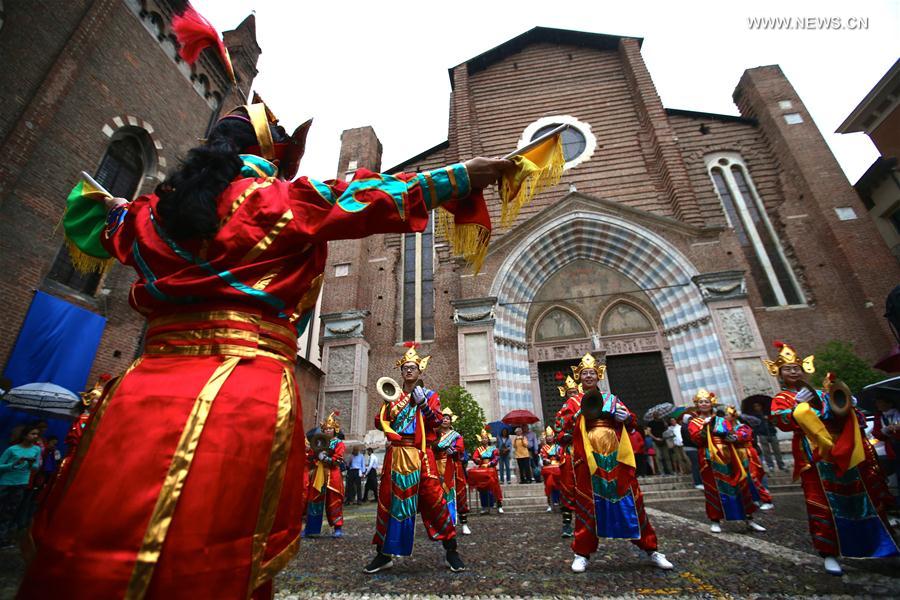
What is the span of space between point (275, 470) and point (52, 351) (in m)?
10.4

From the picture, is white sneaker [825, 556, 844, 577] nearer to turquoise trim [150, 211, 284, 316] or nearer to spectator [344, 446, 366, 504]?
turquoise trim [150, 211, 284, 316]

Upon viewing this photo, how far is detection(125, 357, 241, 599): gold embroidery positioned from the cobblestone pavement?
2.54 m

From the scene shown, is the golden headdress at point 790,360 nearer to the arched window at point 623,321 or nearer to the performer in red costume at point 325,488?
the performer in red costume at point 325,488

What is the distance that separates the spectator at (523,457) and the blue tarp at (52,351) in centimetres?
1000

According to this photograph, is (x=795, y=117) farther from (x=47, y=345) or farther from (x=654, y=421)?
(x=47, y=345)

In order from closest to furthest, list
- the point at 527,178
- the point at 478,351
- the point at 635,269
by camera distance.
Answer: the point at 527,178
the point at 478,351
the point at 635,269

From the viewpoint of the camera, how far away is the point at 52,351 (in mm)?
8398

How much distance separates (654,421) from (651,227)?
6841mm

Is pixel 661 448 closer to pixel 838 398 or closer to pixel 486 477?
pixel 486 477

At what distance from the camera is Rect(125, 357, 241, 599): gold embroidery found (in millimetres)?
963

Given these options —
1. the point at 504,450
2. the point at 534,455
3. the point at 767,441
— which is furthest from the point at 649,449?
the point at 504,450

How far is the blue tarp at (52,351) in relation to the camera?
7855 mm

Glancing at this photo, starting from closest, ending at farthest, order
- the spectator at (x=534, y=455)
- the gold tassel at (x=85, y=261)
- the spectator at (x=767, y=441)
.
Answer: the gold tassel at (x=85, y=261), the spectator at (x=767, y=441), the spectator at (x=534, y=455)

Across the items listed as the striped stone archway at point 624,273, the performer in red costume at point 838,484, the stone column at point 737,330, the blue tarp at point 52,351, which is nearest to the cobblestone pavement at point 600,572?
the performer in red costume at point 838,484
